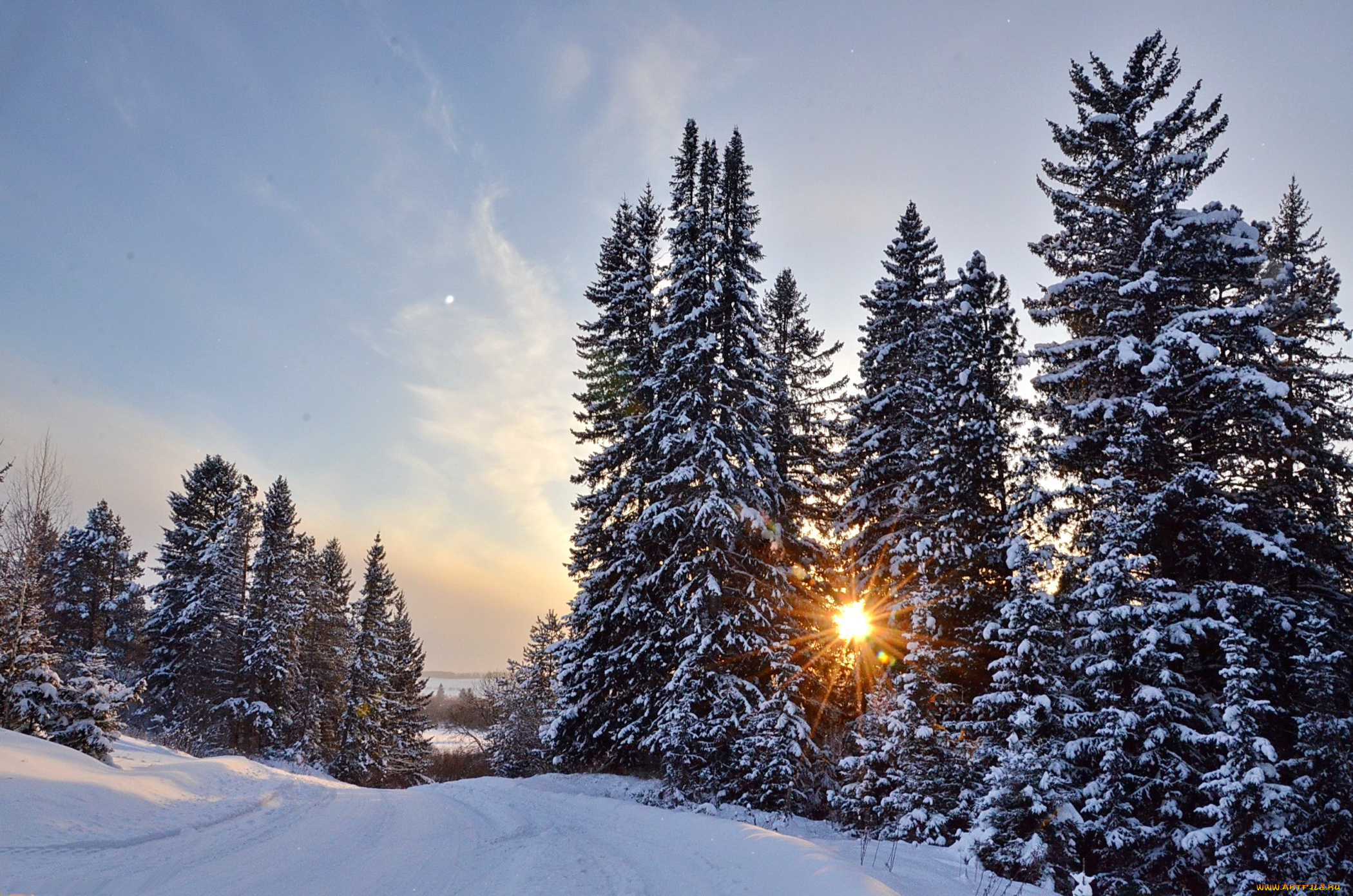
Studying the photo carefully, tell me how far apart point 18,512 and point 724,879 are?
30314mm

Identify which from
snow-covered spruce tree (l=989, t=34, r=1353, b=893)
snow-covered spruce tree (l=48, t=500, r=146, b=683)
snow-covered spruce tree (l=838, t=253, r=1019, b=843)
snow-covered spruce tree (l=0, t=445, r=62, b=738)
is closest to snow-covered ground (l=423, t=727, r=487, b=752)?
snow-covered spruce tree (l=48, t=500, r=146, b=683)

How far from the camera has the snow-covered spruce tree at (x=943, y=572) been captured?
52.1 feet

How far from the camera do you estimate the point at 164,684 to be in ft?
130

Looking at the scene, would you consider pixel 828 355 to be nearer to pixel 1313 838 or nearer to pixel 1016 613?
pixel 1016 613

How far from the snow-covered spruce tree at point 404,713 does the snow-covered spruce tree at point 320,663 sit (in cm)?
328

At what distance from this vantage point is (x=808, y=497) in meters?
25.7

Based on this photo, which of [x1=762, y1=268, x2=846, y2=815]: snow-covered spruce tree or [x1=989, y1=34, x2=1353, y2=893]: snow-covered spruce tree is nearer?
[x1=989, y1=34, x2=1353, y2=893]: snow-covered spruce tree

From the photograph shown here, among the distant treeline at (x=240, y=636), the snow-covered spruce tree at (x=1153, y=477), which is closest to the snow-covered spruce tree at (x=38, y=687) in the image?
the distant treeline at (x=240, y=636)

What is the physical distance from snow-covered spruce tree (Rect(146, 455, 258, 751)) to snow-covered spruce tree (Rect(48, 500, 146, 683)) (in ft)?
18.5

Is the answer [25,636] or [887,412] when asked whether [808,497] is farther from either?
[25,636]

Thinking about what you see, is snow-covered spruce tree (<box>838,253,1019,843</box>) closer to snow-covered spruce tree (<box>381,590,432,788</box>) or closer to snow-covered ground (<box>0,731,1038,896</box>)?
snow-covered ground (<box>0,731,1038,896</box>)

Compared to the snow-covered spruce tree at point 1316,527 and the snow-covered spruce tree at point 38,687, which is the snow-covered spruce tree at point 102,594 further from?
the snow-covered spruce tree at point 1316,527

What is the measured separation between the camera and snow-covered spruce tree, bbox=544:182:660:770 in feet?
70.6

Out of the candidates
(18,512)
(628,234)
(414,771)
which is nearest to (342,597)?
(414,771)
